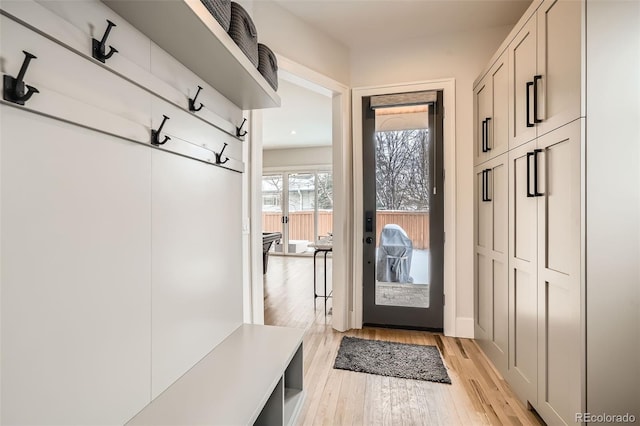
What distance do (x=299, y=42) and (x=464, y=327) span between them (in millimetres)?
2921

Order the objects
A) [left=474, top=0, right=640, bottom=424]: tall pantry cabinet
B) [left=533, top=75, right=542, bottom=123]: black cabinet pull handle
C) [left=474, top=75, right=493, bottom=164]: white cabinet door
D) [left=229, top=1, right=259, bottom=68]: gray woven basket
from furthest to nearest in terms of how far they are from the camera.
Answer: [left=474, top=75, right=493, bottom=164]: white cabinet door, [left=533, top=75, right=542, bottom=123]: black cabinet pull handle, [left=474, top=0, right=640, bottom=424]: tall pantry cabinet, [left=229, top=1, right=259, bottom=68]: gray woven basket

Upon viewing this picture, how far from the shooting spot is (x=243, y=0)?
1.98 meters

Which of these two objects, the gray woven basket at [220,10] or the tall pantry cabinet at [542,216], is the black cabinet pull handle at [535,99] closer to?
the tall pantry cabinet at [542,216]

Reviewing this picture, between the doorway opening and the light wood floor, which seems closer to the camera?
Answer: the light wood floor

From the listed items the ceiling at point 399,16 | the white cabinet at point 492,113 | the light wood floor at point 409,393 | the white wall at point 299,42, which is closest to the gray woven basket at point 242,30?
the white wall at point 299,42

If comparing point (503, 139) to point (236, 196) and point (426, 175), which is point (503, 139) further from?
point (236, 196)

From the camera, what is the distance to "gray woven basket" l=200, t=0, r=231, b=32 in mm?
934

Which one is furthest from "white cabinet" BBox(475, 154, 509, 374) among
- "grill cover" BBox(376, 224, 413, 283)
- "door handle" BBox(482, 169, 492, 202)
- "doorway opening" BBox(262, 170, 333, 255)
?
"doorway opening" BBox(262, 170, 333, 255)

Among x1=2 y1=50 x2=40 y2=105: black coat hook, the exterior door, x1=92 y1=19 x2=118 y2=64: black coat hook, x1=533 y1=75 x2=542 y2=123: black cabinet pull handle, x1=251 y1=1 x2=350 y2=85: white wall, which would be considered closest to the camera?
x1=2 y1=50 x2=40 y2=105: black coat hook

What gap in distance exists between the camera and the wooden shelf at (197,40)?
807mm

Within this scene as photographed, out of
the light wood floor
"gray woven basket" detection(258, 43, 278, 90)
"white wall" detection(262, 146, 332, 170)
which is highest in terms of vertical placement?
"white wall" detection(262, 146, 332, 170)

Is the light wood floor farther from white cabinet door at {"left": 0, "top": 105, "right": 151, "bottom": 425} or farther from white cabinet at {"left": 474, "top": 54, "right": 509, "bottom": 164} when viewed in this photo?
white cabinet at {"left": 474, "top": 54, "right": 509, "bottom": 164}

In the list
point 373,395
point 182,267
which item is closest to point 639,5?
point 182,267

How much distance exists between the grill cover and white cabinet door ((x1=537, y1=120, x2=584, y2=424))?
4.57ft
